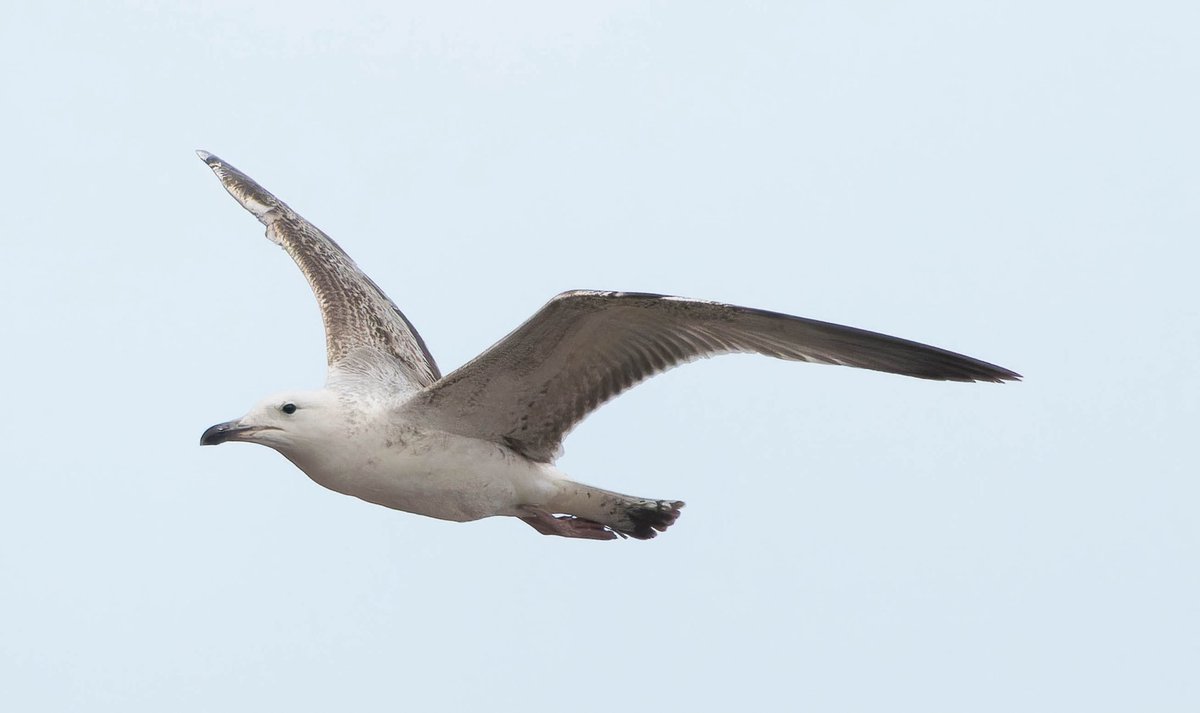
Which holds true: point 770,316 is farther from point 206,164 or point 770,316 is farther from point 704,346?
point 206,164

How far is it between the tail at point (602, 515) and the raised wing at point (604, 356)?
379mm

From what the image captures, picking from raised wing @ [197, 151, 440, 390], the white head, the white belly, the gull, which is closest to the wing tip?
raised wing @ [197, 151, 440, 390]

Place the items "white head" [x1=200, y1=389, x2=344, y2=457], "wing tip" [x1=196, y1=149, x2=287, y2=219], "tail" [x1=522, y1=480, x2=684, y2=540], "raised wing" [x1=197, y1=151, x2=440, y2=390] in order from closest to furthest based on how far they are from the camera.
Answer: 1. "white head" [x1=200, y1=389, x2=344, y2=457]
2. "tail" [x1=522, y1=480, x2=684, y2=540]
3. "raised wing" [x1=197, y1=151, x2=440, y2=390]
4. "wing tip" [x1=196, y1=149, x2=287, y2=219]

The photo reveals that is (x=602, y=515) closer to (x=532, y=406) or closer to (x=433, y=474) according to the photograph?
(x=532, y=406)

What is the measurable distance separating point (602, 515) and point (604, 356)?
4.54 ft

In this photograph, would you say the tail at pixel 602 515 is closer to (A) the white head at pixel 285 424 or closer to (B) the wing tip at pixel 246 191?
(A) the white head at pixel 285 424

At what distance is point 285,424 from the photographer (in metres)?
11.1

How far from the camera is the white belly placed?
36.7ft

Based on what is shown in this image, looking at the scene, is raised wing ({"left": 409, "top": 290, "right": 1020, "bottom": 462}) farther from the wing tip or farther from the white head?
the wing tip

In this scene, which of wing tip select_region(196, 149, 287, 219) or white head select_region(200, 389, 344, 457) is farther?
wing tip select_region(196, 149, 287, 219)

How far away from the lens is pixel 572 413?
451 inches

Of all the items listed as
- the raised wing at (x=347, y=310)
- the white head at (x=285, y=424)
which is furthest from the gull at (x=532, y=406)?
the raised wing at (x=347, y=310)

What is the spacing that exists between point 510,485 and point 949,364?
9.18 feet

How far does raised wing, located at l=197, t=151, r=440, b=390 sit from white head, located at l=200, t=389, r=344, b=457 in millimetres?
1061
